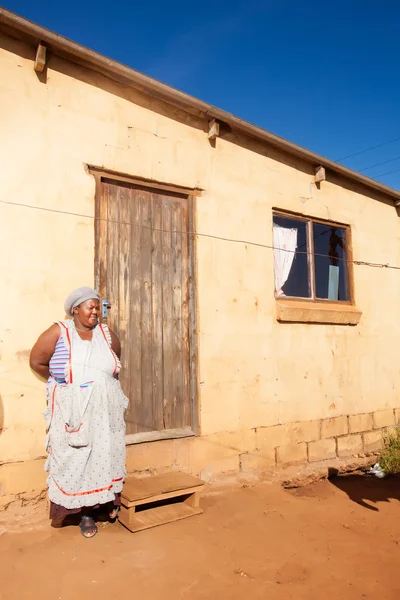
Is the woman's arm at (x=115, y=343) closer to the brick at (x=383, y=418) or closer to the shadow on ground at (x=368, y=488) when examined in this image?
the shadow on ground at (x=368, y=488)

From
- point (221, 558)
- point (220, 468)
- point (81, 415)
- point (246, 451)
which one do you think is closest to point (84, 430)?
point (81, 415)

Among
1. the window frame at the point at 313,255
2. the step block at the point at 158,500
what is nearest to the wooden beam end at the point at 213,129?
the window frame at the point at 313,255

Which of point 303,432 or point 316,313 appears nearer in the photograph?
point 303,432

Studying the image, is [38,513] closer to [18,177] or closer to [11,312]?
[11,312]

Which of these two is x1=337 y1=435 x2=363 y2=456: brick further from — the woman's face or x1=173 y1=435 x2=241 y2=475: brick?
the woman's face

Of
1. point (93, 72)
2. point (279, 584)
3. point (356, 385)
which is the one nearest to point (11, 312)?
point (93, 72)

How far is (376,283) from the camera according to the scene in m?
6.90

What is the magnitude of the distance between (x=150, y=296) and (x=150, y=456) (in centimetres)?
157

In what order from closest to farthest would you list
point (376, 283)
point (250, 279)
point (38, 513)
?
point (38, 513) < point (250, 279) < point (376, 283)

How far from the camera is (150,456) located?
14.3 feet

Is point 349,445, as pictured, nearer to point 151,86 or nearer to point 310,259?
point 310,259

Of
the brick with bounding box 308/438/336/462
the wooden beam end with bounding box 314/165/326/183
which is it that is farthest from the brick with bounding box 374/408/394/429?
the wooden beam end with bounding box 314/165/326/183

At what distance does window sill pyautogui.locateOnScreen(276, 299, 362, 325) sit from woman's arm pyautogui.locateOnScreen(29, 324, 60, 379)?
2806mm

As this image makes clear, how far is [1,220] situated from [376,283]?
17.6 feet
